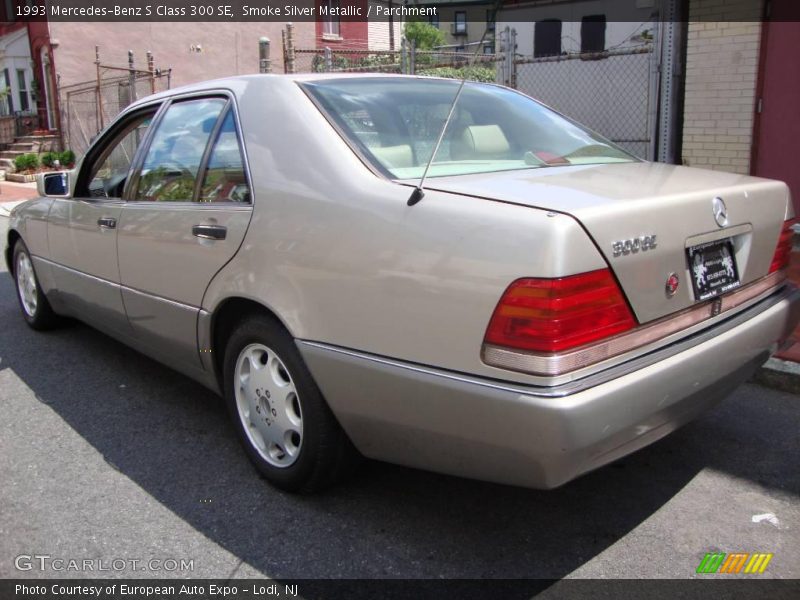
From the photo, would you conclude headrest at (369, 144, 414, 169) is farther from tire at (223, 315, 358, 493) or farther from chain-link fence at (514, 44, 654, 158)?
chain-link fence at (514, 44, 654, 158)

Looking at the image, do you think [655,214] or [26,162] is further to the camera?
[26,162]

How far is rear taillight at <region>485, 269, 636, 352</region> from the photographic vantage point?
215 cm

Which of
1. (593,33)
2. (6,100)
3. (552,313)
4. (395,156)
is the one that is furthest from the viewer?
(6,100)

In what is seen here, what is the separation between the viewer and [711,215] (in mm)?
2604

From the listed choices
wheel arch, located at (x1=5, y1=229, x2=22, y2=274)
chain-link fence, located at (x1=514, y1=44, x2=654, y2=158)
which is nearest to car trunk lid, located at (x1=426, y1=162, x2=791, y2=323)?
wheel arch, located at (x1=5, y1=229, x2=22, y2=274)

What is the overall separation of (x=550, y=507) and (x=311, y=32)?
25432 millimetres

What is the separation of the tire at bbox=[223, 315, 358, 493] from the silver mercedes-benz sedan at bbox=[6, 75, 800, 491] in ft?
0.03

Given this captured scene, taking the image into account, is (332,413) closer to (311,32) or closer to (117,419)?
(117,419)

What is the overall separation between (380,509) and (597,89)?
11211 mm

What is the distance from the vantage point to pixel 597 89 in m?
12.7

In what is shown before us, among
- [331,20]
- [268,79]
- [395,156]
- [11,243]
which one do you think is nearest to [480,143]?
[395,156]

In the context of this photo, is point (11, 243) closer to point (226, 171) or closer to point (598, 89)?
point (226, 171)

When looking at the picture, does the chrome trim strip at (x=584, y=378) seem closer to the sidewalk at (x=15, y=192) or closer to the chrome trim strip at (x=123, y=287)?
the chrome trim strip at (x=123, y=287)

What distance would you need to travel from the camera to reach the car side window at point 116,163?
425 cm
